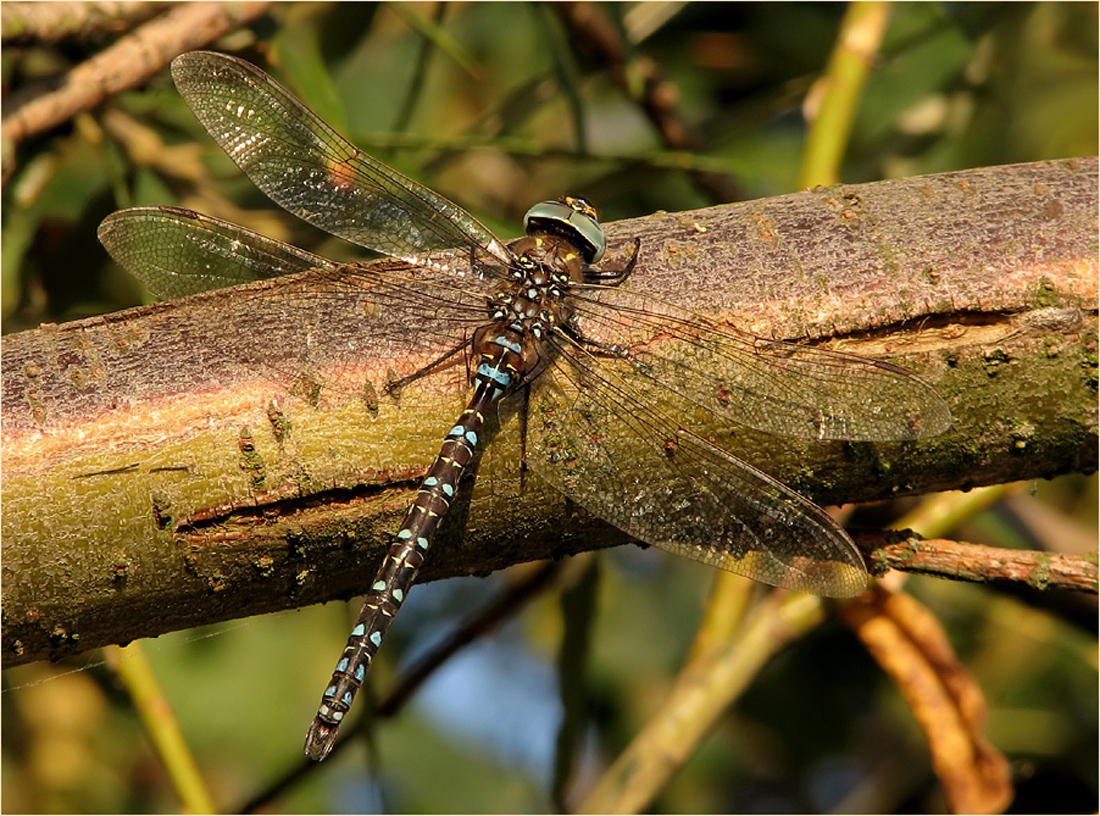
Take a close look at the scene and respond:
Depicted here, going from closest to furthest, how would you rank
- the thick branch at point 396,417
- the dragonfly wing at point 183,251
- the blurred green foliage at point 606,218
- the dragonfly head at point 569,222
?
the thick branch at point 396,417
the dragonfly wing at point 183,251
the dragonfly head at point 569,222
the blurred green foliage at point 606,218

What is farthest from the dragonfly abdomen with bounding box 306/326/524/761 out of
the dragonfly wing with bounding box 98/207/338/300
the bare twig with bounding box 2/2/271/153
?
the bare twig with bounding box 2/2/271/153

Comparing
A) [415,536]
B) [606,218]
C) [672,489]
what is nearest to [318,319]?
[415,536]

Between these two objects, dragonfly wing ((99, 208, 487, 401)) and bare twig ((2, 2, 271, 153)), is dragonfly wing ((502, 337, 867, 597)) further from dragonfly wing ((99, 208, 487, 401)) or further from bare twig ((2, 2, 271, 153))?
bare twig ((2, 2, 271, 153))

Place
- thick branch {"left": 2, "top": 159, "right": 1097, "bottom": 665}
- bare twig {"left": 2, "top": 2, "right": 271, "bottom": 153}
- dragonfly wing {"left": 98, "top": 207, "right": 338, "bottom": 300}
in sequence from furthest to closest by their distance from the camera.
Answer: bare twig {"left": 2, "top": 2, "right": 271, "bottom": 153} < dragonfly wing {"left": 98, "top": 207, "right": 338, "bottom": 300} < thick branch {"left": 2, "top": 159, "right": 1097, "bottom": 665}

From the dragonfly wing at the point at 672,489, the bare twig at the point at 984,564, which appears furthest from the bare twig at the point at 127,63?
the bare twig at the point at 984,564

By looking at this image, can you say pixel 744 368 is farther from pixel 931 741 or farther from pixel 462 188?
pixel 462 188

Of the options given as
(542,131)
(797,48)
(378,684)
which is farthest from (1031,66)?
(378,684)

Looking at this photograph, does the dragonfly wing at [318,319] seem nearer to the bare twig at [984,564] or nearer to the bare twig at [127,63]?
the bare twig at [127,63]
